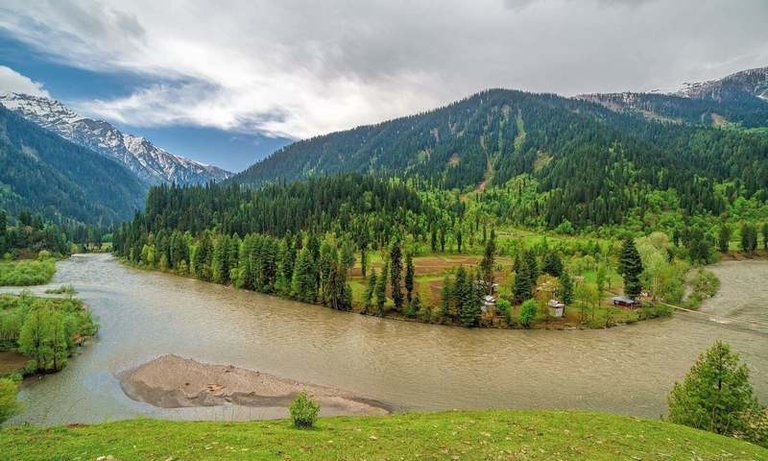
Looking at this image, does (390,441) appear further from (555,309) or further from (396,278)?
(555,309)

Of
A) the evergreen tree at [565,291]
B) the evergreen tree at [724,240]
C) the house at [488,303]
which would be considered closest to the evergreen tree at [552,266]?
the evergreen tree at [565,291]

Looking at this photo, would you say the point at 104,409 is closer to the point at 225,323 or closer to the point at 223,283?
the point at 225,323

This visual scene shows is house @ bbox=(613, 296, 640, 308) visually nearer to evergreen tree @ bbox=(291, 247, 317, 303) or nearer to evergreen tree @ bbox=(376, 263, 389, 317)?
evergreen tree @ bbox=(376, 263, 389, 317)

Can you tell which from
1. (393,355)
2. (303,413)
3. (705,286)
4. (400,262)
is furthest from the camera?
(705,286)

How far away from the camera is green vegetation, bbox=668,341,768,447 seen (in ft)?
102

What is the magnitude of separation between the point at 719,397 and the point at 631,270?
6454 centimetres

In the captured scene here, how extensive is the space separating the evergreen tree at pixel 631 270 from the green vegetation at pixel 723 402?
198 feet

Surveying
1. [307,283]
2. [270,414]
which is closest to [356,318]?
[307,283]

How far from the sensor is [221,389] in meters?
47.7

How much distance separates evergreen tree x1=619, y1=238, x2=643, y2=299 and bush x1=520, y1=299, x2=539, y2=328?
1098 inches

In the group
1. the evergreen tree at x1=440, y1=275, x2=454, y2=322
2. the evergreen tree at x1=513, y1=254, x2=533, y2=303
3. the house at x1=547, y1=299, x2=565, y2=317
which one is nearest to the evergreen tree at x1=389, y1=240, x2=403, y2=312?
the evergreen tree at x1=440, y1=275, x2=454, y2=322

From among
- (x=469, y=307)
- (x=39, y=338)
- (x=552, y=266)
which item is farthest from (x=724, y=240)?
(x=39, y=338)

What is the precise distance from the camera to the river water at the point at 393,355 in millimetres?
45219

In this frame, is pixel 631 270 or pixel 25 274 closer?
pixel 631 270
